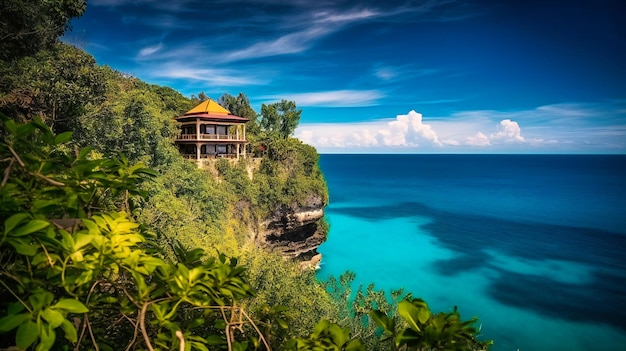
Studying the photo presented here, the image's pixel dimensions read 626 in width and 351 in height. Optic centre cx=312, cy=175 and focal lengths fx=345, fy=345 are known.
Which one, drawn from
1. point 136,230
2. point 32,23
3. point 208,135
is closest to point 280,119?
point 208,135

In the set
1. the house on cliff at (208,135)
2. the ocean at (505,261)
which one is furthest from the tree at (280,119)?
the ocean at (505,261)

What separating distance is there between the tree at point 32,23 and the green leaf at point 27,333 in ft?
34.0

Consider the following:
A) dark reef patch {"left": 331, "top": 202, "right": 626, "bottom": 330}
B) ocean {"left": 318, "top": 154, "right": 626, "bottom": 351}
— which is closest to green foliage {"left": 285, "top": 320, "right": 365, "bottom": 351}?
ocean {"left": 318, "top": 154, "right": 626, "bottom": 351}

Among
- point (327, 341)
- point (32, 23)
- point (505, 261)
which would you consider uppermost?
point (32, 23)

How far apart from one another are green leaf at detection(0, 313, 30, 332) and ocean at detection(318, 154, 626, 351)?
1585cm

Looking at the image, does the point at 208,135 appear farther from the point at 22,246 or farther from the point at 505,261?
the point at 505,261

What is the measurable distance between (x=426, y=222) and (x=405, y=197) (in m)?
16.5

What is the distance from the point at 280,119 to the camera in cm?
2717

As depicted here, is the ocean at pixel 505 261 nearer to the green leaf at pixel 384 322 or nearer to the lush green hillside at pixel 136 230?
the lush green hillside at pixel 136 230

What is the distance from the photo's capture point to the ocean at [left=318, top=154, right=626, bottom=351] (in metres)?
17.4

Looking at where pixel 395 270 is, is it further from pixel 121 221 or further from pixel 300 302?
pixel 121 221

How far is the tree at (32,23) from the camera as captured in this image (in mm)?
8228

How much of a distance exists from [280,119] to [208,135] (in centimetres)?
812

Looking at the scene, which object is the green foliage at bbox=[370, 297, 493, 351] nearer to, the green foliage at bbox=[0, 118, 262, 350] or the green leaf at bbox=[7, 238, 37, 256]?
the green foliage at bbox=[0, 118, 262, 350]
